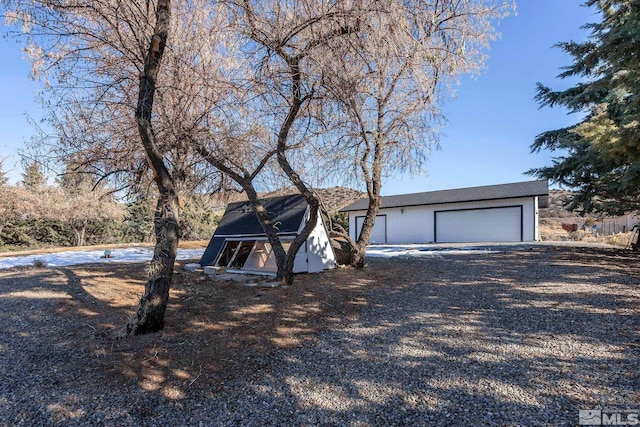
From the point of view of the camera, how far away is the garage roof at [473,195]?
634 inches

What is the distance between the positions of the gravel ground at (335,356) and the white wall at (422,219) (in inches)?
408

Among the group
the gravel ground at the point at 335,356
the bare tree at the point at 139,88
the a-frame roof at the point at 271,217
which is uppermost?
the bare tree at the point at 139,88

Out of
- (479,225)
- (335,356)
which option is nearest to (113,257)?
(335,356)

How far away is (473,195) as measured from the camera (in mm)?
17875

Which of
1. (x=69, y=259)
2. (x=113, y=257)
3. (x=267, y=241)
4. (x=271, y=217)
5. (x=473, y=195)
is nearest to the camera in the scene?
(x=267, y=241)

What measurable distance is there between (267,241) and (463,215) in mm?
12665

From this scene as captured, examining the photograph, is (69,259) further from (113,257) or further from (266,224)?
(266,224)

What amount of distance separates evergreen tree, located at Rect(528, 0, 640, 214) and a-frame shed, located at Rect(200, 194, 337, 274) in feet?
20.9

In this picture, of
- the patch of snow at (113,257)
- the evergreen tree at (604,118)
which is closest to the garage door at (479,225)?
the evergreen tree at (604,118)

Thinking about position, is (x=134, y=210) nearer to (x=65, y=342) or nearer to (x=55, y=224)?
(x=55, y=224)

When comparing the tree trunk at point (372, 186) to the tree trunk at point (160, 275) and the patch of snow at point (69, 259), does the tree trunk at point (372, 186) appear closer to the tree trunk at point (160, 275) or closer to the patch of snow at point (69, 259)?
the tree trunk at point (160, 275)

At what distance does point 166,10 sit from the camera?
14.3 ft

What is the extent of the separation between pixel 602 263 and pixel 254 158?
327 inches

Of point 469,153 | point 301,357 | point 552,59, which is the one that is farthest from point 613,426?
point 552,59
